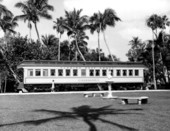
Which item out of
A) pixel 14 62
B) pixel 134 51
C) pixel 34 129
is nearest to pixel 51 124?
pixel 34 129

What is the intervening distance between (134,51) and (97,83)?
32965 millimetres

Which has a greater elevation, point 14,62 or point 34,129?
point 14,62

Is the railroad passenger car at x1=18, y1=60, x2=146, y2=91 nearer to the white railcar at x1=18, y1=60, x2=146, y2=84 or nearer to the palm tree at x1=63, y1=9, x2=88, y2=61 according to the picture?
the white railcar at x1=18, y1=60, x2=146, y2=84

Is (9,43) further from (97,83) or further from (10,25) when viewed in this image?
(97,83)

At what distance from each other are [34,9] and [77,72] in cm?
1427

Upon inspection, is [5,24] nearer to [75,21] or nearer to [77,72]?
[75,21]

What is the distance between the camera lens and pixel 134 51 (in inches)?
2601

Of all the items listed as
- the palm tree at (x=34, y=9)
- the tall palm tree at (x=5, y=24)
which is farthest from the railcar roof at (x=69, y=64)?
the palm tree at (x=34, y=9)

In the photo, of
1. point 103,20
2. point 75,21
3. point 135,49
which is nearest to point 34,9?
point 75,21

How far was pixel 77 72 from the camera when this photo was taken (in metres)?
34.4

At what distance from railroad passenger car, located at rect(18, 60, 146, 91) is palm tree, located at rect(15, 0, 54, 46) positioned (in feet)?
39.6

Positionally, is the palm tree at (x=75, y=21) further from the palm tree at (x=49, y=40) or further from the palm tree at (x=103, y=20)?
the palm tree at (x=49, y=40)

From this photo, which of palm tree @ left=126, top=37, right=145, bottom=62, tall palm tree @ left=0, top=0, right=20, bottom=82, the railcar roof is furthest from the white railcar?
palm tree @ left=126, top=37, right=145, bottom=62

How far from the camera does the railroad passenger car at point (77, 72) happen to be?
107 ft
